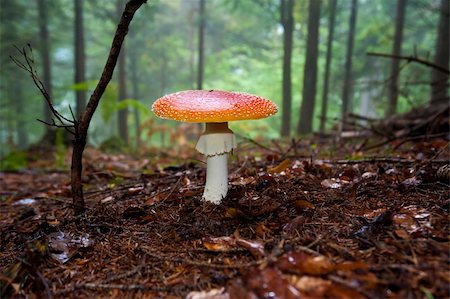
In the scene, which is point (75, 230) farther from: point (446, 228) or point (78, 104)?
point (78, 104)

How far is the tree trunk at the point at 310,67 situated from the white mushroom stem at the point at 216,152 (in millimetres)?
9985

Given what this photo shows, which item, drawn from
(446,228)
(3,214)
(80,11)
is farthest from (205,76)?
(446,228)

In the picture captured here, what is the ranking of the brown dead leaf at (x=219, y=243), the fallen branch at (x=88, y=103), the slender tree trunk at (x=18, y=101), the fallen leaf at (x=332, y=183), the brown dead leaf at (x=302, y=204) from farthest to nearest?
the slender tree trunk at (x=18, y=101) < the fallen leaf at (x=332, y=183) < the brown dead leaf at (x=302, y=204) < the fallen branch at (x=88, y=103) < the brown dead leaf at (x=219, y=243)

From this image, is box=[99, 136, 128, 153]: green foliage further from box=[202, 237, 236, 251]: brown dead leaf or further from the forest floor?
box=[202, 237, 236, 251]: brown dead leaf

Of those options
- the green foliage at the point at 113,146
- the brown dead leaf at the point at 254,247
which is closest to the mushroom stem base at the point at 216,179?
the brown dead leaf at the point at 254,247

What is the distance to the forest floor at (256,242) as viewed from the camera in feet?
4.88

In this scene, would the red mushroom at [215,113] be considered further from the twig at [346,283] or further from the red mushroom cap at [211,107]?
the twig at [346,283]

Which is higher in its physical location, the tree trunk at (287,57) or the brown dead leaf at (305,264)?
the tree trunk at (287,57)

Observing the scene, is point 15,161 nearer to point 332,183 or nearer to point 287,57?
point 332,183

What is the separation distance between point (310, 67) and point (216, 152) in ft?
33.2

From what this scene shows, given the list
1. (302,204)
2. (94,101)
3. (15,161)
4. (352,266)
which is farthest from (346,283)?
(15,161)

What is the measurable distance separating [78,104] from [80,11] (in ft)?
10.3

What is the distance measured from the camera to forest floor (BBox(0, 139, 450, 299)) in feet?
4.88

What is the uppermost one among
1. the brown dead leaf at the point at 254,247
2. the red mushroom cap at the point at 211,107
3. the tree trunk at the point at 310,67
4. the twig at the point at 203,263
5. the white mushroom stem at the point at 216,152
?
the tree trunk at the point at 310,67
